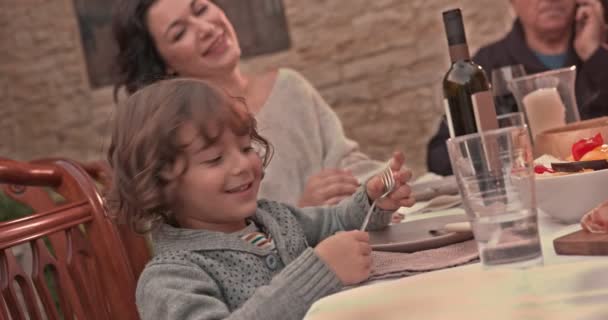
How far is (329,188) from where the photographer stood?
1687 millimetres

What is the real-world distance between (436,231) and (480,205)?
383mm

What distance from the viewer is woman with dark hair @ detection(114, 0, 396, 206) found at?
225 cm

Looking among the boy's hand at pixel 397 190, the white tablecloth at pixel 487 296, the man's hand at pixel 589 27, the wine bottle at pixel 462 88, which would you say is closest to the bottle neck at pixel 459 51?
the wine bottle at pixel 462 88

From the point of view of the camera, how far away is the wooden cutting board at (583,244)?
0.79 meters

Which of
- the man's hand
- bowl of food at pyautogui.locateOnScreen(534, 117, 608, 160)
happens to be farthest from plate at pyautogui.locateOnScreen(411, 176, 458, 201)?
the man's hand

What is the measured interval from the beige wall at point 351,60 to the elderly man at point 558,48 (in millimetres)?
2582

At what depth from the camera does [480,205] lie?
78cm

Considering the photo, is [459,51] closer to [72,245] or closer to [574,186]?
[574,186]

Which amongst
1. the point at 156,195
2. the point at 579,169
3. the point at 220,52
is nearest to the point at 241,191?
the point at 156,195

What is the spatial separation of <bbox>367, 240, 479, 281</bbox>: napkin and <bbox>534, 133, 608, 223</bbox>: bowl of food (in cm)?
11

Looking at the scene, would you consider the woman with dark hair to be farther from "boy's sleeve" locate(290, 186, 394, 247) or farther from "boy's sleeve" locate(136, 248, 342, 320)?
"boy's sleeve" locate(136, 248, 342, 320)

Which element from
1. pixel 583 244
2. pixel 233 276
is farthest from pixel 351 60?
pixel 583 244

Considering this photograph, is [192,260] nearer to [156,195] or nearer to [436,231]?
[156,195]

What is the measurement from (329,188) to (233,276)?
2.11 ft
